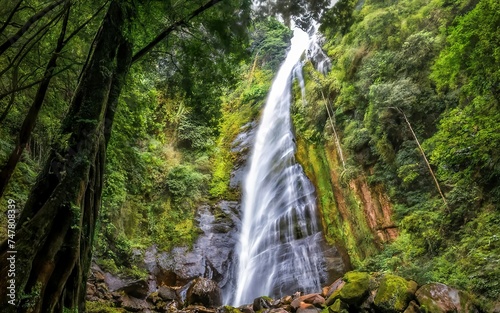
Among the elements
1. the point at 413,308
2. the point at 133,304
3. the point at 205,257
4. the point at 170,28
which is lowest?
the point at 413,308

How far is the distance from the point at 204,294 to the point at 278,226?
472 centimetres

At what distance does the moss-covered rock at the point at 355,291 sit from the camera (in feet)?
24.8

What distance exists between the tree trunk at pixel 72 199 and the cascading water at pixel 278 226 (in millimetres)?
9082

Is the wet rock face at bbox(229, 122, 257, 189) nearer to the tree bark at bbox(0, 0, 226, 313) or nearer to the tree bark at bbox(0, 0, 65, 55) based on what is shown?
the tree bark at bbox(0, 0, 226, 313)

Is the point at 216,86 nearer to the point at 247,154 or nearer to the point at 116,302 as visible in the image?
the point at 116,302

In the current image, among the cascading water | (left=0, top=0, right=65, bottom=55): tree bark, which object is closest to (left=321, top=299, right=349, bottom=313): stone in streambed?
the cascading water

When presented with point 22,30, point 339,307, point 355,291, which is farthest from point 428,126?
point 22,30

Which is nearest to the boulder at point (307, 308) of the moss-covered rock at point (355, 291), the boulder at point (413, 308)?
the moss-covered rock at point (355, 291)

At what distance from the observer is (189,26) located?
5.76m

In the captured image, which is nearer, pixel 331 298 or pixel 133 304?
pixel 331 298

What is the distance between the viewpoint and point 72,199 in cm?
367

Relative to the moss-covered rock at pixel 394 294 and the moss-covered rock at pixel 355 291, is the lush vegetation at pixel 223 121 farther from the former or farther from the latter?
the moss-covered rock at pixel 355 291

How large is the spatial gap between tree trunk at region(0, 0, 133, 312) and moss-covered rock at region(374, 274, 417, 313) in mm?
5944

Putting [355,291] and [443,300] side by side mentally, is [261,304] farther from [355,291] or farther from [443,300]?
[443,300]
